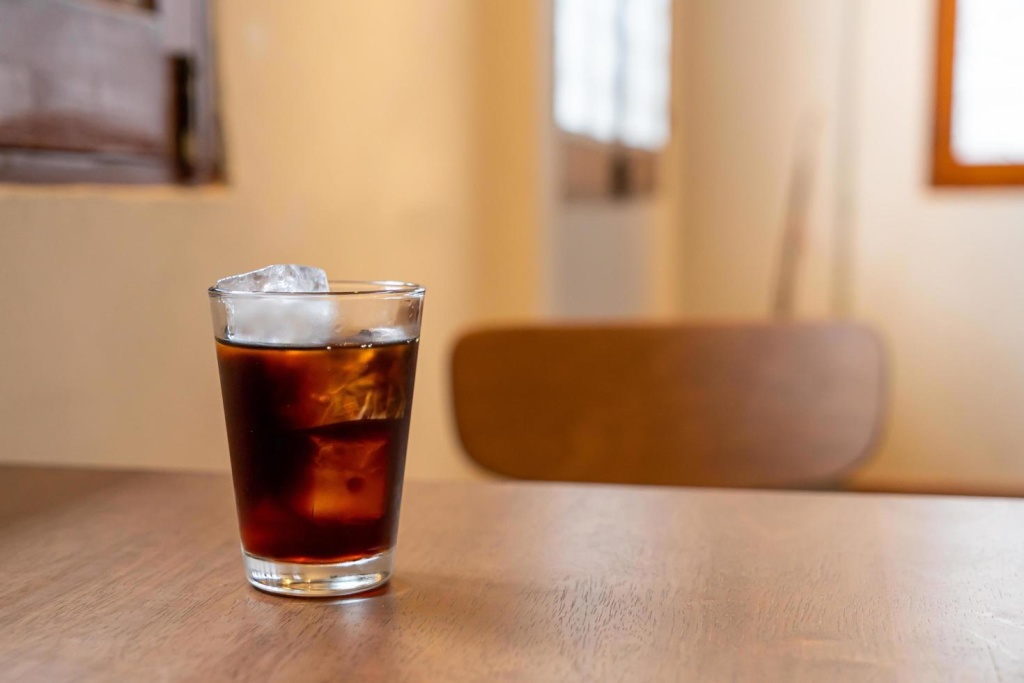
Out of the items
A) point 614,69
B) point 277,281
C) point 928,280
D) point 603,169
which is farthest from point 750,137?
point 277,281

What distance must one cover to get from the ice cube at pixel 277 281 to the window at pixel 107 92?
1.25ft

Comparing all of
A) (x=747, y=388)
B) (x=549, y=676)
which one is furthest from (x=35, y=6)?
(x=747, y=388)

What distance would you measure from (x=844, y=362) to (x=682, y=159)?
2.49 meters

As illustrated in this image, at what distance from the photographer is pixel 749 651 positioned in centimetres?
36

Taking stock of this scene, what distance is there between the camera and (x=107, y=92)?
876 millimetres

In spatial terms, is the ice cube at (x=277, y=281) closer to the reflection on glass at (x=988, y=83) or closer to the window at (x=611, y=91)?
the window at (x=611, y=91)

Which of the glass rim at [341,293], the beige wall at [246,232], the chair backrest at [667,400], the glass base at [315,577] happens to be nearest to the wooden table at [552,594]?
the glass base at [315,577]

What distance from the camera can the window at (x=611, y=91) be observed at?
7.91 ft

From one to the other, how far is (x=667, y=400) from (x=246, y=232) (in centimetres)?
62

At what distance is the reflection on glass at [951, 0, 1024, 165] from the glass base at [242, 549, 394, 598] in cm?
354

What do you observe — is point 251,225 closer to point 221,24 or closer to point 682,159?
point 221,24

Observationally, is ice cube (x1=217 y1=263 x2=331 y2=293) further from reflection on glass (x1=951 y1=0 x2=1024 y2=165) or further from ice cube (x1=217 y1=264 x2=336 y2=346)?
reflection on glass (x1=951 y1=0 x2=1024 y2=165)

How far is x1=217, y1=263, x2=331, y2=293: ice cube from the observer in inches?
17.8

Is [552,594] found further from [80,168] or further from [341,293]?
[80,168]
